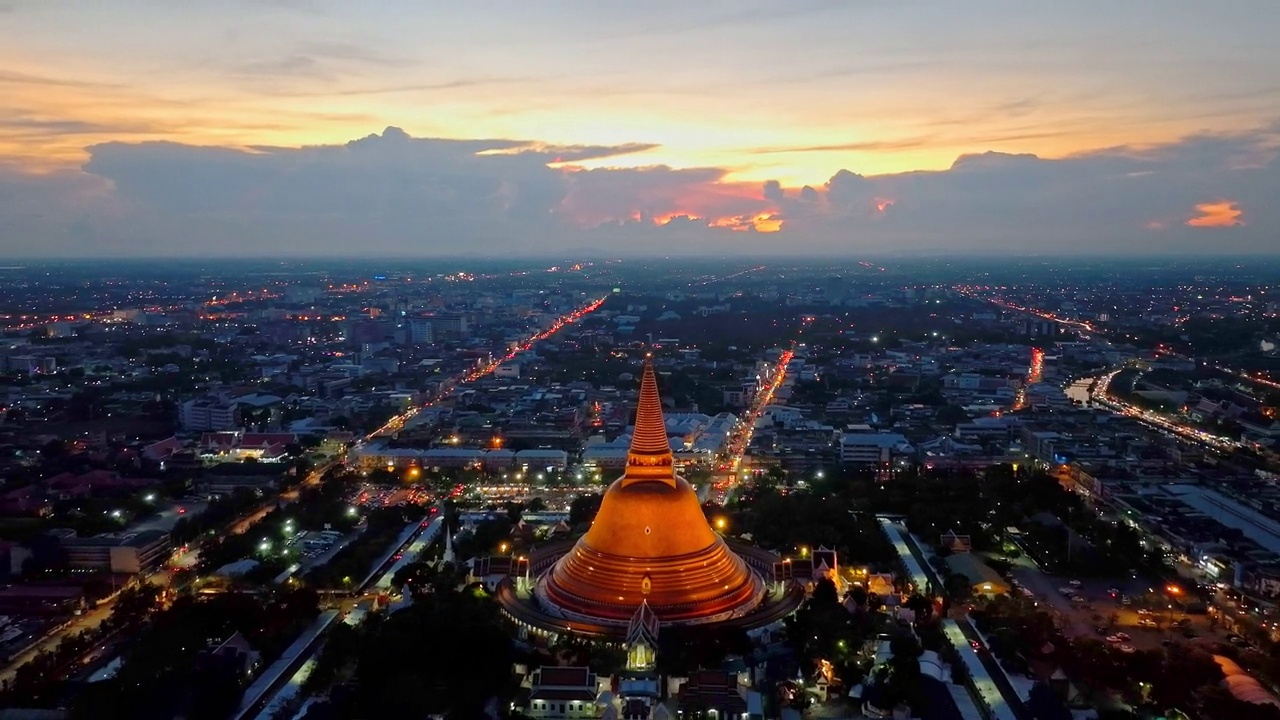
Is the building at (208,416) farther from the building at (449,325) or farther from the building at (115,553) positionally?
the building at (449,325)

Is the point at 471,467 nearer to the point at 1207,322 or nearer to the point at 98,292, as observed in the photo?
the point at 1207,322

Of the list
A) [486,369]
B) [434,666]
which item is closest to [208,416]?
[486,369]

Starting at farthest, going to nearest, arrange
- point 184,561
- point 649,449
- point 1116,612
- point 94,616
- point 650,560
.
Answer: point 184,561 → point 94,616 → point 1116,612 → point 649,449 → point 650,560

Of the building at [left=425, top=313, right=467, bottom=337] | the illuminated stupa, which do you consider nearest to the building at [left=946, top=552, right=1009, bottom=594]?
the illuminated stupa

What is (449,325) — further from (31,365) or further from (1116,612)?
(1116,612)

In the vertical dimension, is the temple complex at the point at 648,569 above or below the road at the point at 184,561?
above

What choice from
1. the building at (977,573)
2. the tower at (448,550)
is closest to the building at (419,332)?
A: the tower at (448,550)
